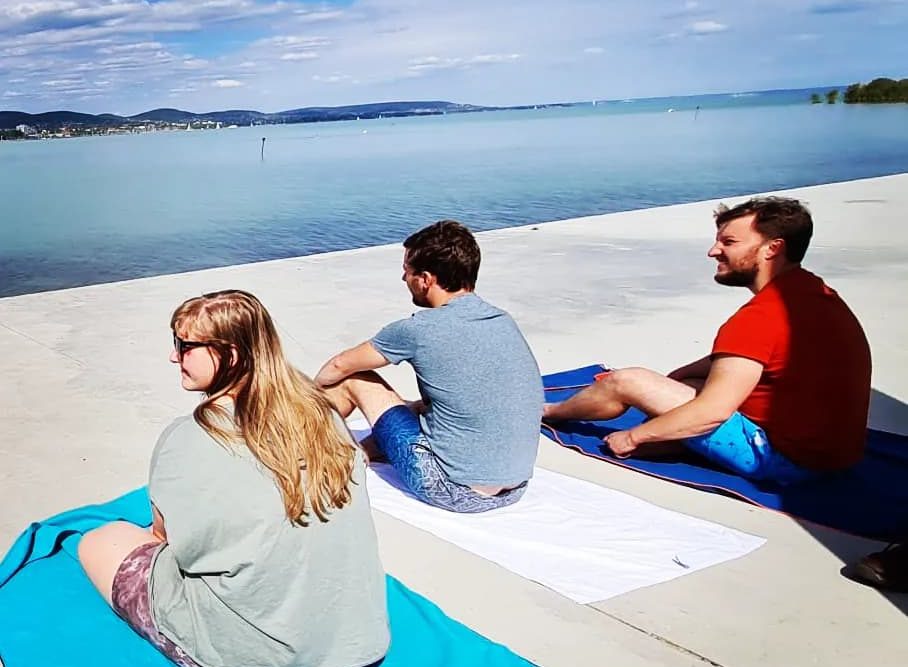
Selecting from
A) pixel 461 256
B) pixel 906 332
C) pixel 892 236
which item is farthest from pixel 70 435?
pixel 892 236

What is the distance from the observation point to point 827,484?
147 inches

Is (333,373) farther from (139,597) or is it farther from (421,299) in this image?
(139,597)

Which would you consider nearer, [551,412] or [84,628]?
[84,628]

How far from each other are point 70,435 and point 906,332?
5.03 metres

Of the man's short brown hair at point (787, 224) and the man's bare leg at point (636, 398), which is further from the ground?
the man's short brown hair at point (787, 224)

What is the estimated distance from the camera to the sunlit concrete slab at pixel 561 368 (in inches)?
112

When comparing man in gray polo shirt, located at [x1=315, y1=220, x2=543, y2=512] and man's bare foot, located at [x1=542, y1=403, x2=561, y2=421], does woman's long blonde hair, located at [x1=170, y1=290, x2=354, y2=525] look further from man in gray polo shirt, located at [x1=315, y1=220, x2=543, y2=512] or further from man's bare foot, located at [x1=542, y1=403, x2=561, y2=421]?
man's bare foot, located at [x1=542, y1=403, x2=561, y2=421]

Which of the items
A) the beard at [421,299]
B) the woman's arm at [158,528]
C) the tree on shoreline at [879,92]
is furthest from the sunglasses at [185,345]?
the tree on shoreline at [879,92]

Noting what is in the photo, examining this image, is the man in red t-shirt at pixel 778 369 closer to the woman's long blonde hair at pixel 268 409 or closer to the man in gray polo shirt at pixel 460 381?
the man in gray polo shirt at pixel 460 381

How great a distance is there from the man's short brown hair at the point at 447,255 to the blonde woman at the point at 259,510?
1178 mm

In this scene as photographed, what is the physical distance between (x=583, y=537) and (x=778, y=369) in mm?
947

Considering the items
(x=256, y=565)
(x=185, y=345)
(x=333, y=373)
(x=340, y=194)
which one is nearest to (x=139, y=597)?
(x=256, y=565)

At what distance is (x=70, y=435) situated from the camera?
184 inches

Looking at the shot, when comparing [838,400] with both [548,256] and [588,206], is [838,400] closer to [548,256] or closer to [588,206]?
[548,256]
